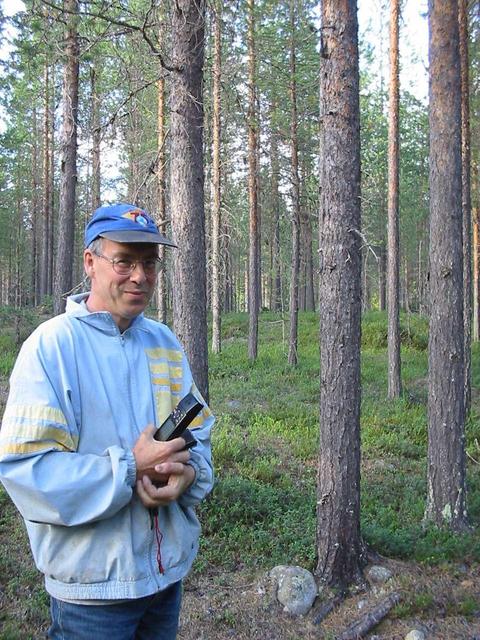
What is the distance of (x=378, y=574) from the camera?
506 cm

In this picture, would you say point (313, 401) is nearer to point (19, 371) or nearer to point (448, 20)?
point (448, 20)

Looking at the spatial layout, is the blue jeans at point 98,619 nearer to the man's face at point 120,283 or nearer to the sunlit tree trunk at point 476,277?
the man's face at point 120,283

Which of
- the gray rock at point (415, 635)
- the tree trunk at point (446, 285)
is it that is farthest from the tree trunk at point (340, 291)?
the tree trunk at point (446, 285)

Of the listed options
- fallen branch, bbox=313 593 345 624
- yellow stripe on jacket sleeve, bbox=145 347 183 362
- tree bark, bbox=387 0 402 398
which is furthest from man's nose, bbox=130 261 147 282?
tree bark, bbox=387 0 402 398

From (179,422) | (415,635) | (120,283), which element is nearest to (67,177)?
(120,283)

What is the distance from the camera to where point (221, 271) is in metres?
17.8

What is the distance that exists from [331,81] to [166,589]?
15.2 ft

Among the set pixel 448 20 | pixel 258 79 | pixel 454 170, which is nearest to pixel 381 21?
pixel 258 79

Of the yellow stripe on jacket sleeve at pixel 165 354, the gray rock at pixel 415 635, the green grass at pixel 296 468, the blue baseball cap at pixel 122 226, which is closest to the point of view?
the blue baseball cap at pixel 122 226

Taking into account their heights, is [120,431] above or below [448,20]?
below

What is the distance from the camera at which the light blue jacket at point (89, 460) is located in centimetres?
174

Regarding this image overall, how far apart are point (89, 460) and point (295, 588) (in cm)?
379

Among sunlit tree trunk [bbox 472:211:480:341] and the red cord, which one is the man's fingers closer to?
the red cord

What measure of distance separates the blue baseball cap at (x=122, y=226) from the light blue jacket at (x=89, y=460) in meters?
0.31
